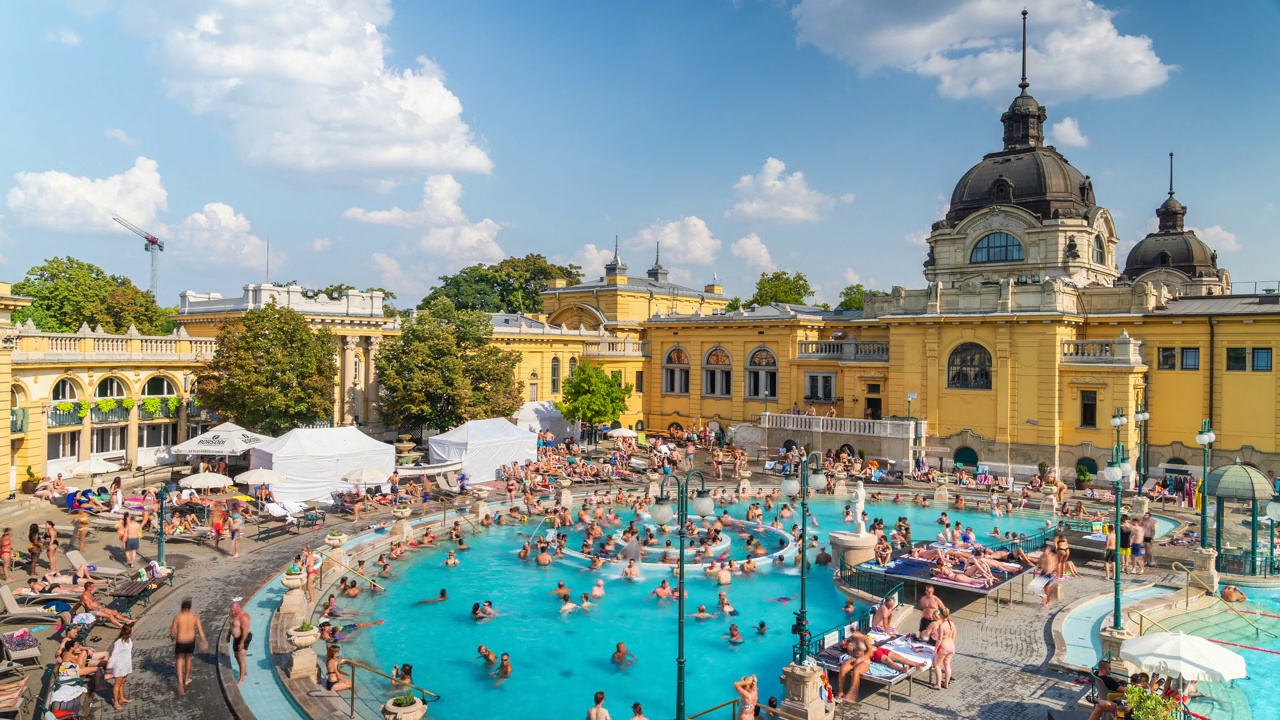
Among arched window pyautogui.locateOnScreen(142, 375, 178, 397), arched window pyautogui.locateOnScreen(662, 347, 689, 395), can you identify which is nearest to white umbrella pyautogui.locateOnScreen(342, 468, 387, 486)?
arched window pyautogui.locateOnScreen(142, 375, 178, 397)

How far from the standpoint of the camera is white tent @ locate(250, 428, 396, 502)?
2720 centimetres

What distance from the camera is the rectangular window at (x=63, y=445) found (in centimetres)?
3024

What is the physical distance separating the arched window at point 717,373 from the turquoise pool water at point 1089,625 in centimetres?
2727

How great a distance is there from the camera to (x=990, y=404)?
3591cm

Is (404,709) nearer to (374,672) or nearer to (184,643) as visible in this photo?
(374,672)

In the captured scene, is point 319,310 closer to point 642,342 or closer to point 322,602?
point 642,342

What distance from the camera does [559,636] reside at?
1861 centimetres

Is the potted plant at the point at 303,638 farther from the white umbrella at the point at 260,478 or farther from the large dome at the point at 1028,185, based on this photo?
the large dome at the point at 1028,185

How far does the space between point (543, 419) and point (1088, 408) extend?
83.2ft

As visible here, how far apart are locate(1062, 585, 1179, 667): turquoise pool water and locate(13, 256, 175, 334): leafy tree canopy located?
54.2 metres

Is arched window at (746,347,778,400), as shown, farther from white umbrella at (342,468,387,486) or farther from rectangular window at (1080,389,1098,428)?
white umbrella at (342,468,387,486)

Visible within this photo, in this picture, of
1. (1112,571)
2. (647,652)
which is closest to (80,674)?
(647,652)

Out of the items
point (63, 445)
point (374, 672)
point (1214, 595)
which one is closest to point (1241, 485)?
point (1214, 595)

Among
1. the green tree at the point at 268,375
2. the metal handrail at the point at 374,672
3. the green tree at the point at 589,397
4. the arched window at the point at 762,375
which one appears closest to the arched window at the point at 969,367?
the arched window at the point at 762,375
